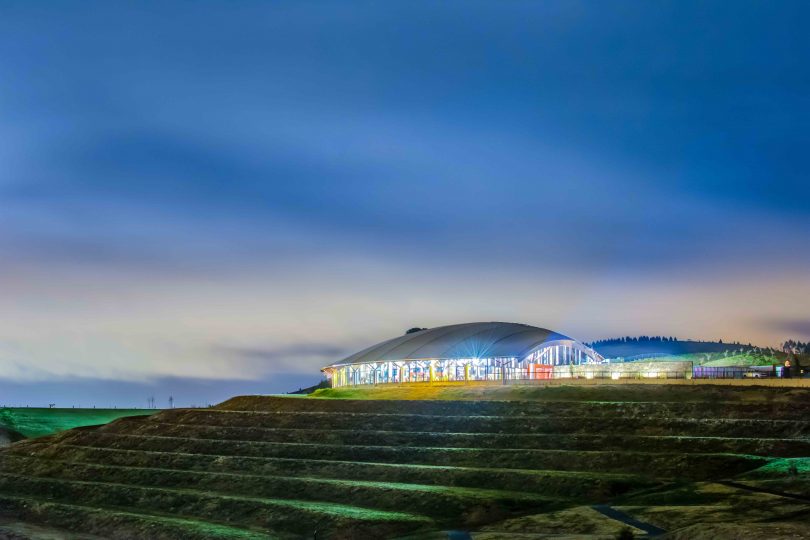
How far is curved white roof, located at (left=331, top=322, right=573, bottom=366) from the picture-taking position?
290 feet

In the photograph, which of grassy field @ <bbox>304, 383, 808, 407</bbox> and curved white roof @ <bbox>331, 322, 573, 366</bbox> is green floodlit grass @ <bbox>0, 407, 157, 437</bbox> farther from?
grassy field @ <bbox>304, 383, 808, 407</bbox>

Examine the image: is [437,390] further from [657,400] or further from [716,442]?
[716,442]

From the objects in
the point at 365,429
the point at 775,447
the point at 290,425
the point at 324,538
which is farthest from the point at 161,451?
the point at 775,447

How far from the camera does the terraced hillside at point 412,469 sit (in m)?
35.4

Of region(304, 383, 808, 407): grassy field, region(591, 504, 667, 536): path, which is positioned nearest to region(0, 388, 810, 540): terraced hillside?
region(591, 504, 667, 536): path

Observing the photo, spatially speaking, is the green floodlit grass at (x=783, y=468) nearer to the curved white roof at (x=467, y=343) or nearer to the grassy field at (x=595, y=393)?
the grassy field at (x=595, y=393)

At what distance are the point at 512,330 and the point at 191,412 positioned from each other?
129 feet

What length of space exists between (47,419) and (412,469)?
71.5 metres

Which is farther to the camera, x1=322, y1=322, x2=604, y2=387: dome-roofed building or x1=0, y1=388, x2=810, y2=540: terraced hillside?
x1=322, y1=322, x2=604, y2=387: dome-roofed building

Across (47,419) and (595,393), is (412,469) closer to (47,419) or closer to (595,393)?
(595,393)

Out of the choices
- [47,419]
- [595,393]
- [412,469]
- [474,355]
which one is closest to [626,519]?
[412,469]

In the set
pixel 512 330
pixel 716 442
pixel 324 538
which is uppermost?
pixel 512 330

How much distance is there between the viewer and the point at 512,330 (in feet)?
310

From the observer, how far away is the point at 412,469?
4344 cm
